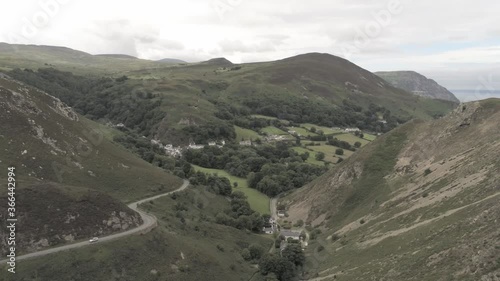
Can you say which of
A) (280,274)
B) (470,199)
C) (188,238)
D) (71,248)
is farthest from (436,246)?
(71,248)

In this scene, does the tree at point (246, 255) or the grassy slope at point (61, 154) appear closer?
the tree at point (246, 255)

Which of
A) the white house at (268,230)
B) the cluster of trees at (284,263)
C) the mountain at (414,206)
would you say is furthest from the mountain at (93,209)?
the mountain at (414,206)

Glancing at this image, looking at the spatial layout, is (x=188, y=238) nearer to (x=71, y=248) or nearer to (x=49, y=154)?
(x=71, y=248)

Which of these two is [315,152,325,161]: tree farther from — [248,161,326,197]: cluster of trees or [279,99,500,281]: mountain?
[279,99,500,281]: mountain

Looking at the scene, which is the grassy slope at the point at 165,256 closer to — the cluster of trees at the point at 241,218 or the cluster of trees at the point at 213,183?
the cluster of trees at the point at 241,218

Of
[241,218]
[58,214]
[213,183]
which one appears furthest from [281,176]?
[58,214]

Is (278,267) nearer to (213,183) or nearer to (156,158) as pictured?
(213,183)
